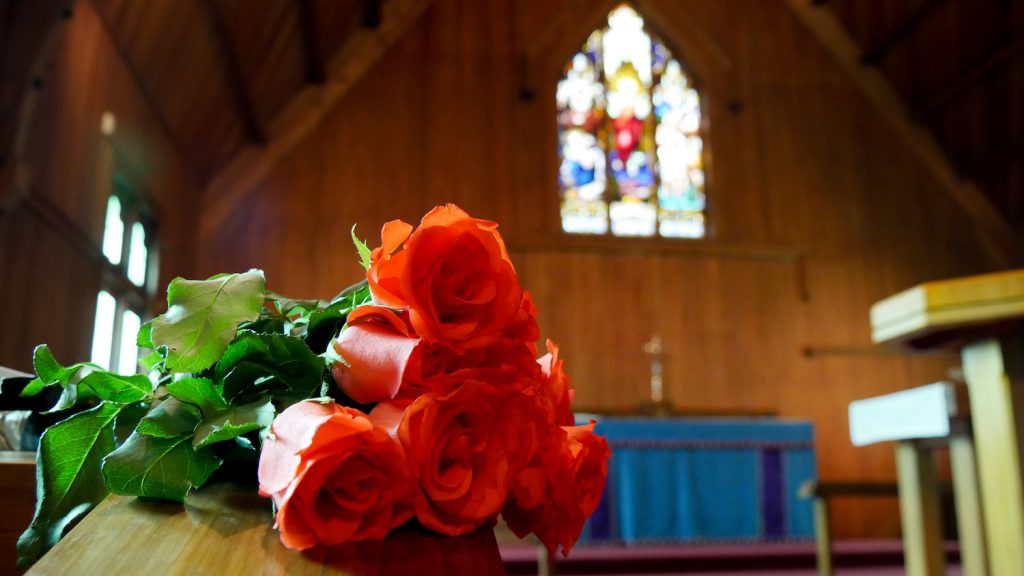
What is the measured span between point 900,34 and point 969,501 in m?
7.55

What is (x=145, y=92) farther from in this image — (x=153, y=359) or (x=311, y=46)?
(x=153, y=359)

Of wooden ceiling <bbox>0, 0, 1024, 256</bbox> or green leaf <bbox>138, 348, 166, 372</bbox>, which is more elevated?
wooden ceiling <bbox>0, 0, 1024, 256</bbox>

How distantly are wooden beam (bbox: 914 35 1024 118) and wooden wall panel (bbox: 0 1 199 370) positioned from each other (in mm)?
6240

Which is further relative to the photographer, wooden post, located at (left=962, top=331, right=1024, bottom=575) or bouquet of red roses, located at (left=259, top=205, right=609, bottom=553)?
wooden post, located at (left=962, top=331, right=1024, bottom=575)

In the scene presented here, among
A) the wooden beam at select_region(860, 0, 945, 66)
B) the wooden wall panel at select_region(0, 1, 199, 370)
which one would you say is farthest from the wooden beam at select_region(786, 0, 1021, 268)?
the wooden wall panel at select_region(0, 1, 199, 370)

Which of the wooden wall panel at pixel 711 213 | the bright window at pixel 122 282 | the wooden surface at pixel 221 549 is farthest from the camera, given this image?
the wooden wall panel at pixel 711 213

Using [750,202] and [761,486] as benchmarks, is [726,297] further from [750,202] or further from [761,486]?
[761,486]

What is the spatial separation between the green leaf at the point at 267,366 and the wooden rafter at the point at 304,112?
681 cm

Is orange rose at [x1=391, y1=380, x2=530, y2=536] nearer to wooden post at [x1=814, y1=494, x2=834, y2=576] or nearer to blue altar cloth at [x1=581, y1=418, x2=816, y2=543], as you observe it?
wooden post at [x1=814, y1=494, x2=834, y2=576]

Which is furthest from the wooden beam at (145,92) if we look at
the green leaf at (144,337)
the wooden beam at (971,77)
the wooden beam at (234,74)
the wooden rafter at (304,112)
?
the wooden beam at (971,77)

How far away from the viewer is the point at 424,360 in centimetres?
56

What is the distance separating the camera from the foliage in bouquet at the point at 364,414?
0.51 metres

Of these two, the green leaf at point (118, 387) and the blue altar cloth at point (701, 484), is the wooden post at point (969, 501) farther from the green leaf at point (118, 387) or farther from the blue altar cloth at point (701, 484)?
the blue altar cloth at point (701, 484)

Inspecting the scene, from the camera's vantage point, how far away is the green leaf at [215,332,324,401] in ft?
1.97
